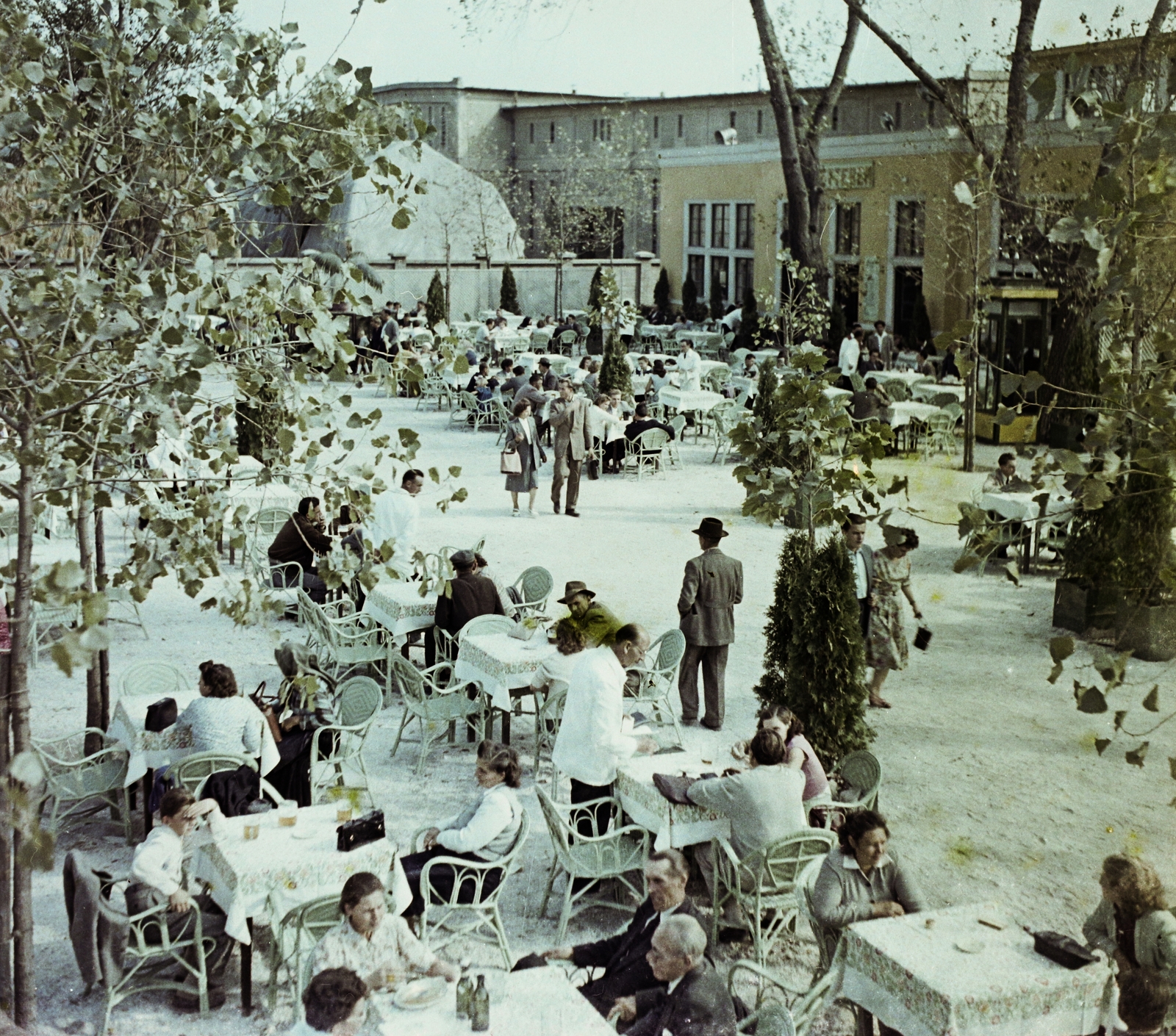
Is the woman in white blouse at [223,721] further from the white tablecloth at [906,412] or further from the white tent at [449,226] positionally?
the white tent at [449,226]

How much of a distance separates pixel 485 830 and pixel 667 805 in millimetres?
799

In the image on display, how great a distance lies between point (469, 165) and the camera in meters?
55.3

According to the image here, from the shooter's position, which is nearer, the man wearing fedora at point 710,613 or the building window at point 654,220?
the man wearing fedora at point 710,613

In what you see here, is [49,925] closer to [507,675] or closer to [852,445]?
[507,675]

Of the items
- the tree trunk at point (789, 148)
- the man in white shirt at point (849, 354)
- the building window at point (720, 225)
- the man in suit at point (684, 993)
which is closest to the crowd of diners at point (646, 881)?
the man in suit at point (684, 993)

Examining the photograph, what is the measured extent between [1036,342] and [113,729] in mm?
14678

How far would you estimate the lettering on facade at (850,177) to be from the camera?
31.4m

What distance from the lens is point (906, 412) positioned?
1773 cm

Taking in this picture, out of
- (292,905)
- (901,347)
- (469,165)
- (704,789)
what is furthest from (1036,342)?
(469,165)

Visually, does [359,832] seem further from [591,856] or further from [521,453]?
[521,453]

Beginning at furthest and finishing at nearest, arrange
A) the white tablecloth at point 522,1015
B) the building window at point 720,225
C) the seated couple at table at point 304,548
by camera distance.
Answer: the building window at point 720,225 → the seated couple at table at point 304,548 → the white tablecloth at point 522,1015

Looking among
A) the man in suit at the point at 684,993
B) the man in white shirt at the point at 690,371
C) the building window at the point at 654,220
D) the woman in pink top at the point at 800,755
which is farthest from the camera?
the building window at the point at 654,220

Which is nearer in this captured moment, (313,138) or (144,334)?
(144,334)

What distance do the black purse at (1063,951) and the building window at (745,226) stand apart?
3177 centimetres
